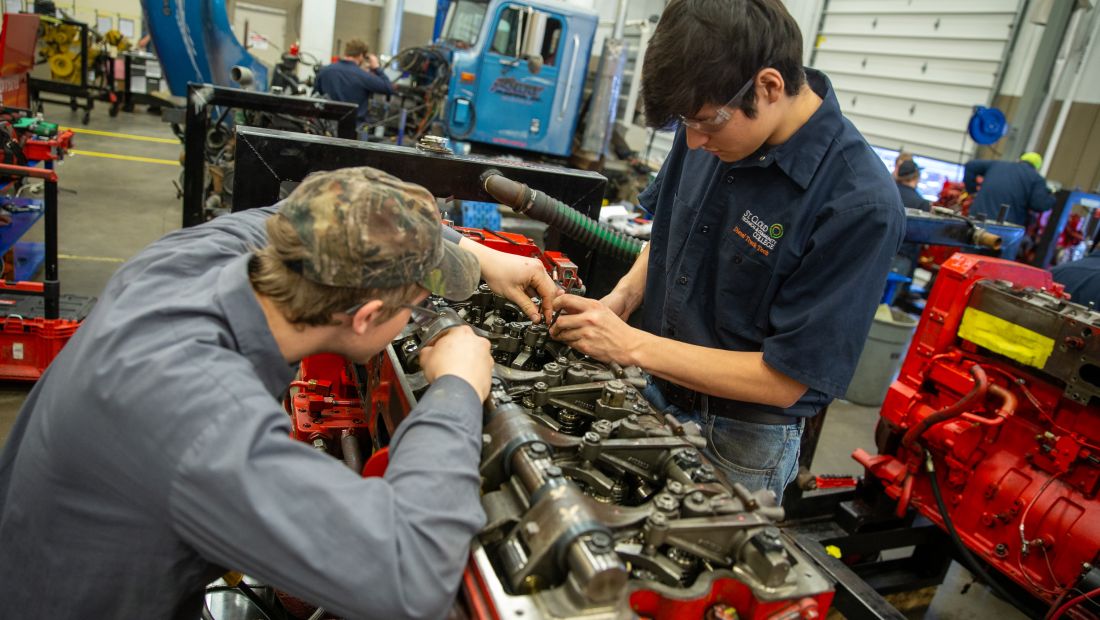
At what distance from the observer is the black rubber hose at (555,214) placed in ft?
6.33

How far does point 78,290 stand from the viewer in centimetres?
A: 473

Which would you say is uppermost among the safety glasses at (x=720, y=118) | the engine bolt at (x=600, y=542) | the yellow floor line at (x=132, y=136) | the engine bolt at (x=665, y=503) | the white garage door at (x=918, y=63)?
the white garage door at (x=918, y=63)

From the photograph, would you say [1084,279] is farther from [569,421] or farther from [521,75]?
[521,75]

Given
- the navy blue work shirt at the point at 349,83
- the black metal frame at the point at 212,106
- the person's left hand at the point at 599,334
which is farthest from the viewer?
the navy blue work shirt at the point at 349,83

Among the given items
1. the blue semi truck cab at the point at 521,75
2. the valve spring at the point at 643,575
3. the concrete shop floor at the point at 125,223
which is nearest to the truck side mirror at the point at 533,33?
the blue semi truck cab at the point at 521,75

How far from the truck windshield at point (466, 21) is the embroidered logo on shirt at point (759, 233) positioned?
6877 millimetres

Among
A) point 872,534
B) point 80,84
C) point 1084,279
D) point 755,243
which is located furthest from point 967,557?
point 80,84

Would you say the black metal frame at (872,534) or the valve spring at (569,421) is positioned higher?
the valve spring at (569,421)

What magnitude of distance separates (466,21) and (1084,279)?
655 cm

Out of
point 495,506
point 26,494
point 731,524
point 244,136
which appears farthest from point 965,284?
point 26,494

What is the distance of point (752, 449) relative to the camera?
1715mm

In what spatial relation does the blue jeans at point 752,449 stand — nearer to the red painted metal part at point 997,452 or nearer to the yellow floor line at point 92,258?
the red painted metal part at point 997,452

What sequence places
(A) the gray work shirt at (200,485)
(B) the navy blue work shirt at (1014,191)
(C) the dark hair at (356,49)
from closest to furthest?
1. (A) the gray work shirt at (200,485)
2. (B) the navy blue work shirt at (1014,191)
3. (C) the dark hair at (356,49)

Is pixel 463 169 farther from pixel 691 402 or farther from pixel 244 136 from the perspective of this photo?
pixel 691 402
